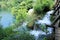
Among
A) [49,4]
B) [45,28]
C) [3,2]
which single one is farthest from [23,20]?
[3,2]

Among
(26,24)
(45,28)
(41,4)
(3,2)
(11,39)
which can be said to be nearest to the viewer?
(11,39)

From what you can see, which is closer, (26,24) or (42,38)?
(42,38)

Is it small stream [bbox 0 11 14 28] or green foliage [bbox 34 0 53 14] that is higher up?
green foliage [bbox 34 0 53 14]

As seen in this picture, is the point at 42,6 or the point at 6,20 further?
the point at 6,20

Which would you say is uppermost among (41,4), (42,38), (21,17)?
(41,4)

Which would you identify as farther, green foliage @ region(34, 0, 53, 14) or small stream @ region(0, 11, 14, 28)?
green foliage @ region(34, 0, 53, 14)

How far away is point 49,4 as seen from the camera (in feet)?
29.1

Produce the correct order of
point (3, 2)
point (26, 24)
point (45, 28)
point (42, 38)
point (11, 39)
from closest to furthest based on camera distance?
point (11, 39), point (42, 38), point (45, 28), point (26, 24), point (3, 2)

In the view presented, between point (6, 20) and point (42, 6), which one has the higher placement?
point (42, 6)

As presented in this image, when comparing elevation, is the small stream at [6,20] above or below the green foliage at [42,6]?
below

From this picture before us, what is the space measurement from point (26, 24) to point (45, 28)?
2380 mm

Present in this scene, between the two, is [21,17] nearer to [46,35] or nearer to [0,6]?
[46,35]

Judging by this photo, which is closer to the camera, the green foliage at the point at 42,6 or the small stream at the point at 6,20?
the small stream at the point at 6,20

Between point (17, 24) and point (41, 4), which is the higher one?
point (41, 4)
